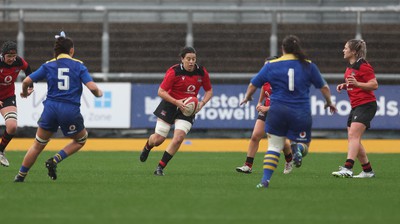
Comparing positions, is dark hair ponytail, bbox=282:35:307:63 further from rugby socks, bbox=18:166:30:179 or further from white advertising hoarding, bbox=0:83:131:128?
white advertising hoarding, bbox=0:83:131:128

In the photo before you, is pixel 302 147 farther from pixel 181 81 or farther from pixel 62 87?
pixel 181 81

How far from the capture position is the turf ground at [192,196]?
28.3 ft

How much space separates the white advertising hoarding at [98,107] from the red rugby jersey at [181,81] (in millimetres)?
9187

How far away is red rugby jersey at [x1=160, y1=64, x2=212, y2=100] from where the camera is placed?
13852 millimetres

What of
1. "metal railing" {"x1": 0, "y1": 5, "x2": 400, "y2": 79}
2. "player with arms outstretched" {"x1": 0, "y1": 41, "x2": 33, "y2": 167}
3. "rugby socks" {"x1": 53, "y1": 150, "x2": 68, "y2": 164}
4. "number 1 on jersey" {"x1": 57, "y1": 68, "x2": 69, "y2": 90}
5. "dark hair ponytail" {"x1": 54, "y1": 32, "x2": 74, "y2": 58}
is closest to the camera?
"number 1 on jersey" {"x1": 57, "y1": 68, "x2": 69, "y2": 90}

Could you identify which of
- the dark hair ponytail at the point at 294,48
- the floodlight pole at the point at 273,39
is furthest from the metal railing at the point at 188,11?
the dark hair ponytail at the point at 294,48

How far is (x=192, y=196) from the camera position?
10461mm

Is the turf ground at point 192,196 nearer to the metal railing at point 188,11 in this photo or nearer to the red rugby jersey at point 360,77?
the red rugby jersey at point 360,77

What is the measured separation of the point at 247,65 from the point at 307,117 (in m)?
14.0

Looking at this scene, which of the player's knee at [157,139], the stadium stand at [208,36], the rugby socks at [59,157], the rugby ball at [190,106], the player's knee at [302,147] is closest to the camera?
the player's knee at [302,147]

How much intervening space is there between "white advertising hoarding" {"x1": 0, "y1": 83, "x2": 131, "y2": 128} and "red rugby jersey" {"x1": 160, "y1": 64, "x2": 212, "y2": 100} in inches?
362

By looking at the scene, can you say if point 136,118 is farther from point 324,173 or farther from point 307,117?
point 307,117

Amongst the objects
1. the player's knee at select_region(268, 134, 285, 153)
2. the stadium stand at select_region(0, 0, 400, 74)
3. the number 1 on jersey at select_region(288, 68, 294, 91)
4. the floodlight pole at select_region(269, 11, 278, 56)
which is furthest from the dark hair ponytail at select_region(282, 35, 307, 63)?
the stadium stand at select_region(0, 0, 400, 74)

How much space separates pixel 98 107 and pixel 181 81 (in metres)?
9.49
